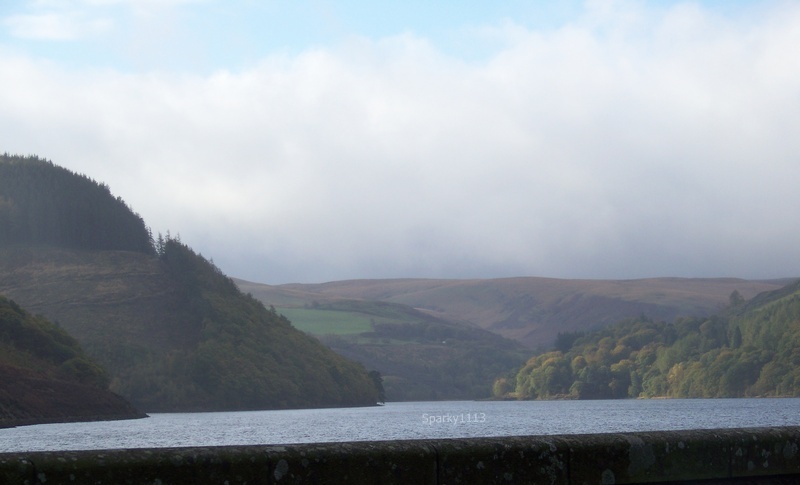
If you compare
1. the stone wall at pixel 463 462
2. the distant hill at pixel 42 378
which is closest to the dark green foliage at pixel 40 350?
the distant hill at pixel 42 378

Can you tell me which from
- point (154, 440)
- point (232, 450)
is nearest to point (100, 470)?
point (232, 450)

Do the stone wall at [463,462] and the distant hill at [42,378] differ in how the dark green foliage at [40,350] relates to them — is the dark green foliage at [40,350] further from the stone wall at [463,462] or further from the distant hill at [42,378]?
the stone wall at [463,462]

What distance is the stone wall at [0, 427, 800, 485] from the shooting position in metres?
7.24

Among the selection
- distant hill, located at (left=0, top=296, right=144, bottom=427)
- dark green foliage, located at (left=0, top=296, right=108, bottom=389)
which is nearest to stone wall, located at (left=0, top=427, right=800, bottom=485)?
distant hill, located at (left=0, top=296, right=144, bottom=427)

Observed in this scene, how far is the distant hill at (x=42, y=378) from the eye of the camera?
554 feet

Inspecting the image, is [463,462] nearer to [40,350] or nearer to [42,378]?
[42,378]

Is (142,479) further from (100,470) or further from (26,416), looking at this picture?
(26,416)

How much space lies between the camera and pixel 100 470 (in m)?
7.20

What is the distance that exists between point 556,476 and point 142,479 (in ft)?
11.4

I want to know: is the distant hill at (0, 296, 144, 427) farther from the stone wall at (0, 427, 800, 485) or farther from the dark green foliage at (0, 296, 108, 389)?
the stone wall at (0, 427, 800, 485)

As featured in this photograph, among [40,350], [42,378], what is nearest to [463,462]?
[42,378]

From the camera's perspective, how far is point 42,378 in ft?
586

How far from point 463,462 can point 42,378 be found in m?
183

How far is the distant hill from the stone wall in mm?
163939
